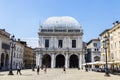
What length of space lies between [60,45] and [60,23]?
1108 centimetres

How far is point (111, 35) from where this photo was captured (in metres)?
74.1

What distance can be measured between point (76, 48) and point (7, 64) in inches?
1510

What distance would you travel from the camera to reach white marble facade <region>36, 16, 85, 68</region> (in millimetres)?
108875

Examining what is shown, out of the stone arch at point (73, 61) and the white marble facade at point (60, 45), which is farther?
the stone arch at point (73, 61)

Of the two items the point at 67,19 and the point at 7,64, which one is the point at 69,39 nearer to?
the point at 67,19

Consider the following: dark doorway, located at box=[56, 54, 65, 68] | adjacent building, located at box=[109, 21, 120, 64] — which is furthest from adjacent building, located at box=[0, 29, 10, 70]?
dark doorway, located at box=[56, 54, 65, 68]

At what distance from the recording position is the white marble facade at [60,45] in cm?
10888

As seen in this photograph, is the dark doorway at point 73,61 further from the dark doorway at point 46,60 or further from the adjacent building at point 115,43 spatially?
the adjacent building at point 115,43

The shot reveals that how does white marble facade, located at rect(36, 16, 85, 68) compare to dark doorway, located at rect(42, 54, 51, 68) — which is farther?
dark doorway, located at rect(42, 54, 51, 68)

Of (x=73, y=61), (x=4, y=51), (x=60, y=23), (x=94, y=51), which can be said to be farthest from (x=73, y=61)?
(x=4, y=51)

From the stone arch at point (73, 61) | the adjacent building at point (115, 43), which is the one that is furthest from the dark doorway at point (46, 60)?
the adjacent building at point (115, 43)

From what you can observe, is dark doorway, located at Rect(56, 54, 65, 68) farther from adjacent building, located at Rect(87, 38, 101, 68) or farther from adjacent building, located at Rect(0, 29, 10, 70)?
adjacent building, located at Rect(0, 29, 10, 70)

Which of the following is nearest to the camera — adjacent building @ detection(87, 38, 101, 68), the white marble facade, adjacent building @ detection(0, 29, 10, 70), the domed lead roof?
adjacent building @ detection(0, 29, 10, 70)

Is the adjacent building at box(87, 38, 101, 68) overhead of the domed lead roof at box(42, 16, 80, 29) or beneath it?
beneath
